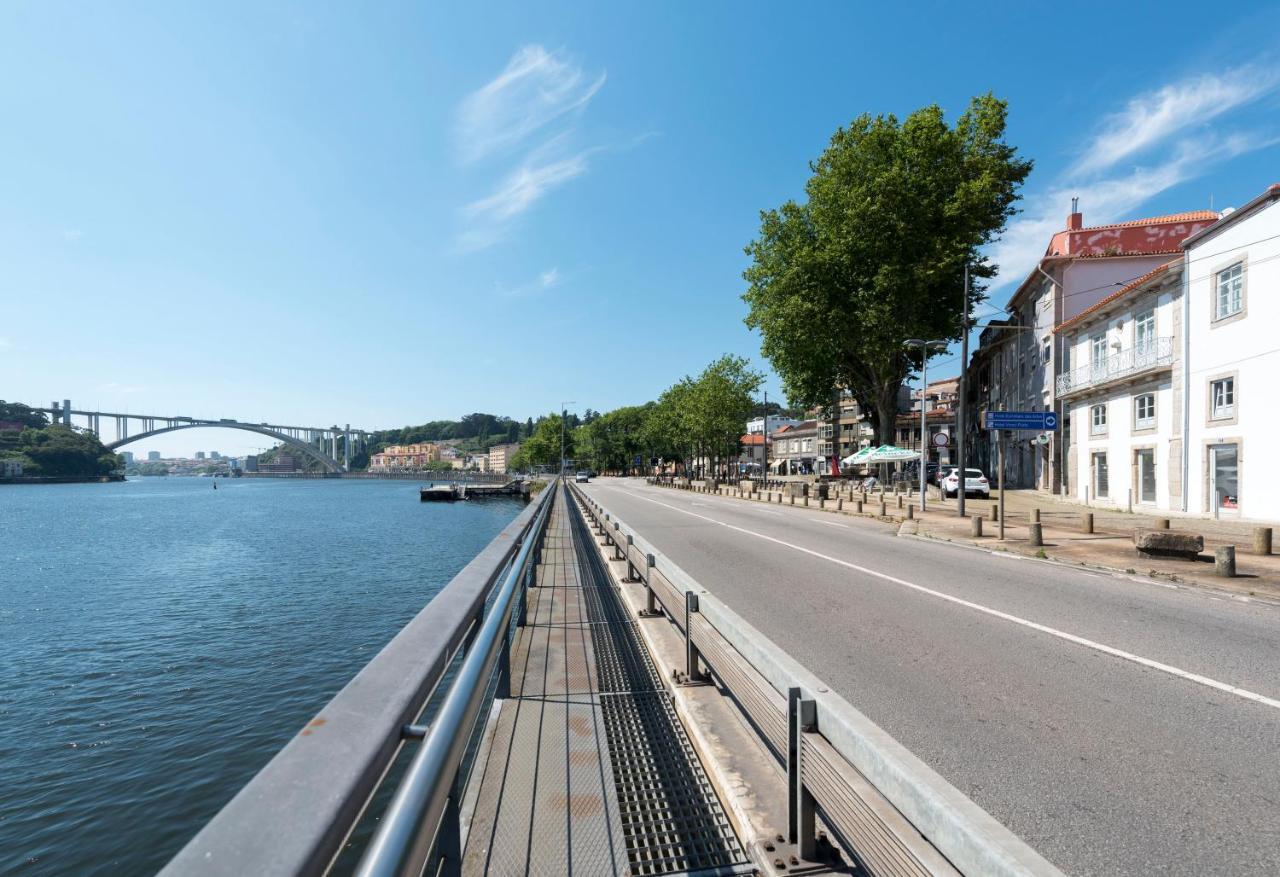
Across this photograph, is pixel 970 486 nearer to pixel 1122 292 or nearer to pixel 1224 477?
pixel 1122 292

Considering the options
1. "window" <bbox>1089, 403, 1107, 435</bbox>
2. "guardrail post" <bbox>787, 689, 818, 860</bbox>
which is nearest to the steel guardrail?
"guardrail post" <bbox>787, 689, 818, 860</bbox>

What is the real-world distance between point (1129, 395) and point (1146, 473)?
3084 millimetres

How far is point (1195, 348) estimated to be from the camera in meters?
21.5

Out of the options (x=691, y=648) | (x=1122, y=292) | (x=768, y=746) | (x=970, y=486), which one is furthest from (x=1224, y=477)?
(x=768, y=746)

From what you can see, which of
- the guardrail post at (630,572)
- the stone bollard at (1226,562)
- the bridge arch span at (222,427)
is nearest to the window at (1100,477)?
the stone bollard at (1226,562)

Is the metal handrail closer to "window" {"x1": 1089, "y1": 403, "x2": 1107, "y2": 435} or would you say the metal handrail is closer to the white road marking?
the white road marking

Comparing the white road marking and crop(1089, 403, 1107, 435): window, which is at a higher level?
crop(1089, 403, 1107, 435): window

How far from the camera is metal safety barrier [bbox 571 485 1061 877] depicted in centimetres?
166

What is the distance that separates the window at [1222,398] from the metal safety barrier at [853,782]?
77.3 feet

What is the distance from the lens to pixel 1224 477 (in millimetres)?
20438

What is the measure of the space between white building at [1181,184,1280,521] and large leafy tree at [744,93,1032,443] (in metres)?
13.0

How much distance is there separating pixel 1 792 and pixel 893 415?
39.4 m

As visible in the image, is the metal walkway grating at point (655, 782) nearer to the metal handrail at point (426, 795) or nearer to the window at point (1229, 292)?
the metal handrail at point (426, 795)

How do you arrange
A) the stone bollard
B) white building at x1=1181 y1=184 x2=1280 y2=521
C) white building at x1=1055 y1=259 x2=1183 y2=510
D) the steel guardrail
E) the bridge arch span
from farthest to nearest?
the bridge arch span < white building at x1=1055 y1=259 x2=1183 y2=510 < white building at x1=1181 y1=184 x2=1280 y2=521 < the stone bollard < the steel guardrail
